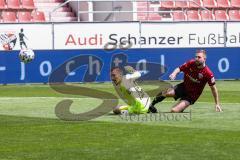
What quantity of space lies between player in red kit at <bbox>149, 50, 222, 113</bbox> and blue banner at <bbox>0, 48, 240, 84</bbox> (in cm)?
1362

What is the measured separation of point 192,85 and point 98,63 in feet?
48.1

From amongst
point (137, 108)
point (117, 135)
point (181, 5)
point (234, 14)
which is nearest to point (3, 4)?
point (181, 5)

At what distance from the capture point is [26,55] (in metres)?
33.6

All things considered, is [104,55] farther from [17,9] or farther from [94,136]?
[94,136]

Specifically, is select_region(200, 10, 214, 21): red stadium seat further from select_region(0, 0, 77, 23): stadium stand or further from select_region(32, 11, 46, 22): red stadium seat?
select_region(32, 11, 46, 22): red stadium seat

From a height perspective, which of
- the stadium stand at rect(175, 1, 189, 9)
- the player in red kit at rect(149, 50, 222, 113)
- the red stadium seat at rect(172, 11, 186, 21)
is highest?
the stadium stand at rect(175, 1, 189, 9)

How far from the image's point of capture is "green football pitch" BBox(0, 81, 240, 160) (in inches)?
510

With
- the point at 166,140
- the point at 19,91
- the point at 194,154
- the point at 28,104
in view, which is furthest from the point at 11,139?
the point at 19,91

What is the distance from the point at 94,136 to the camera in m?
15.4

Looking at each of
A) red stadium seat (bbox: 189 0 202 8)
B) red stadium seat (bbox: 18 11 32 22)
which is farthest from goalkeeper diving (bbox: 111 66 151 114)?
red stadium seat (bbox: 189 0 202 8)

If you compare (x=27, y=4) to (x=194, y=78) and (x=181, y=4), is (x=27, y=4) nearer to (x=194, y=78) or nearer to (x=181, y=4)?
(x=181, y=4)

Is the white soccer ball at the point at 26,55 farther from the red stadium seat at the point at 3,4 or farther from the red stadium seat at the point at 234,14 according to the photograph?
the red stadium seat at the point at 234,14

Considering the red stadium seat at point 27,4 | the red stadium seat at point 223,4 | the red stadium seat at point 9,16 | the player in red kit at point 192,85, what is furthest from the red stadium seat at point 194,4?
the player in red kit at point 192,85

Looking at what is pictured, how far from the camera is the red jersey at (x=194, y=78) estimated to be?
19891mm
